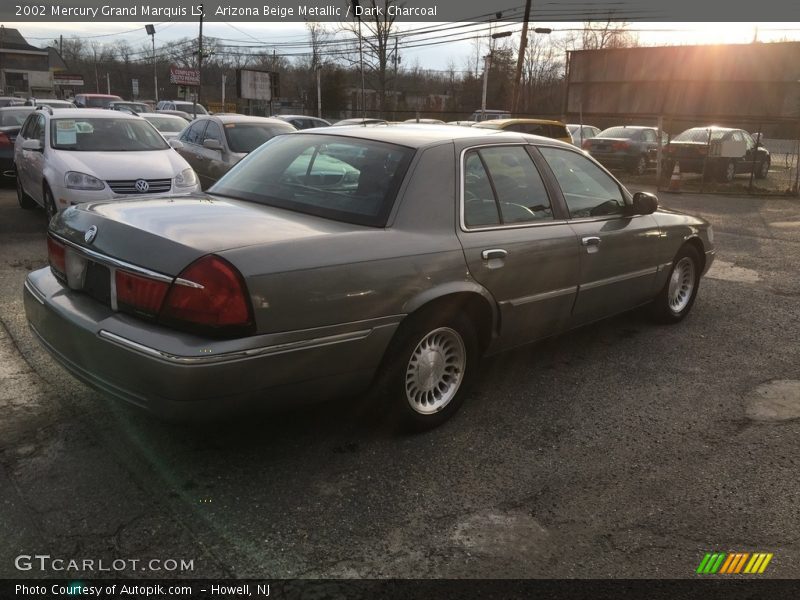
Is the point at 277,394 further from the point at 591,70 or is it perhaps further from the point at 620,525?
the point at 591,70

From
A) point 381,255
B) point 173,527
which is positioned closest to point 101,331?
point 173,527

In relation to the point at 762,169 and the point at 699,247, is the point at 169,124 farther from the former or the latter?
the point at 762,169

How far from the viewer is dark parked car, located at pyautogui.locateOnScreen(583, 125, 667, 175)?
794 inches

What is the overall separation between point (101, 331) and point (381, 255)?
1.27 metres

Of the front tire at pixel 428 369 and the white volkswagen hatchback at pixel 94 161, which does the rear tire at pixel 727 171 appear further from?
the front tire at pixel 428 369

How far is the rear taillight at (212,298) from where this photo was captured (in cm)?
266

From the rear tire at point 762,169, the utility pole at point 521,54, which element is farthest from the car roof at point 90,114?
the utility pole at point 521,54

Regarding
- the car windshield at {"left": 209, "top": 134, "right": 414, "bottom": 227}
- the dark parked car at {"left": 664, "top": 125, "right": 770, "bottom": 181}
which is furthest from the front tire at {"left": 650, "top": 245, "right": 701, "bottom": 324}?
the dark parked car at {"left": 664, "top": 125, "right": 770, "bottom": 181}

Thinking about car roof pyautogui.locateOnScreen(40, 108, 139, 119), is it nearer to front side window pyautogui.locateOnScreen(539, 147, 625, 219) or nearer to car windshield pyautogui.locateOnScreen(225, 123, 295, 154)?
car windshield pyautogui.locateOnScreen(225, 123, 295, 154)

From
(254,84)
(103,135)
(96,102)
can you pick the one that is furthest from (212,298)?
(254,84)

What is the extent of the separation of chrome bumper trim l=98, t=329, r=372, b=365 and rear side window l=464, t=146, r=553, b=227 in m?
1.13

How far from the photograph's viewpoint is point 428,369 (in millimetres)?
3504

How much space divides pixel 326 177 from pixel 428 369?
1230mm

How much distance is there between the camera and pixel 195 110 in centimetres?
2916
